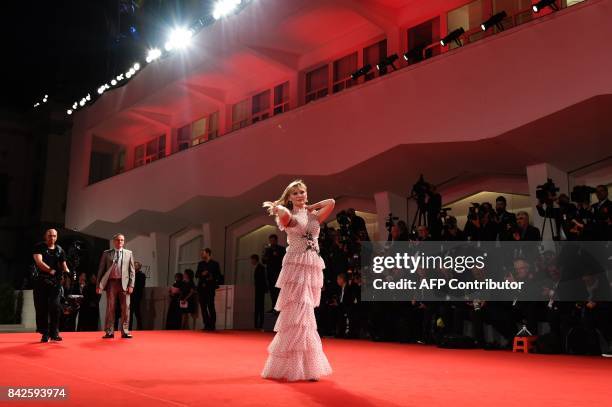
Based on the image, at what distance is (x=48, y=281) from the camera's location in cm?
827

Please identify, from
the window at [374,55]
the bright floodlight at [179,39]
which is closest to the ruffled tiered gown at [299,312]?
the window at [374,55]

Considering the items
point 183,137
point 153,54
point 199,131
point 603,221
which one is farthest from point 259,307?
point 183,137

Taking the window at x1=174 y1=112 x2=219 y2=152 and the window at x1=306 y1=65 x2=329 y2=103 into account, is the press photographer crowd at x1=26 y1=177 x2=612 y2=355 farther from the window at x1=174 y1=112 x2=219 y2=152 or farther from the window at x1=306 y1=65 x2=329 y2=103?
the window at x1=174 y1=112 x2=219 y2=152

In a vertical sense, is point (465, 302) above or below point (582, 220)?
below

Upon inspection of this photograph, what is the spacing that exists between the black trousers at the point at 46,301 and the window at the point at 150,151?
1360 centimetres

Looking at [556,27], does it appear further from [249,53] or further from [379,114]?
[249,53]

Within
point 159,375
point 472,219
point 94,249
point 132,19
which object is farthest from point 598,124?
point 94,249

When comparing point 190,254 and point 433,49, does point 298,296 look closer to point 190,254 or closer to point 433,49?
point 433,49

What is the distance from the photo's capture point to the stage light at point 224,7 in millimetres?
15297

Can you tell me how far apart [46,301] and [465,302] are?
5957mm

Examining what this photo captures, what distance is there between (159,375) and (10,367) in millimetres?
1468

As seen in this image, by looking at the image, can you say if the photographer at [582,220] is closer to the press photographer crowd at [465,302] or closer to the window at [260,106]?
the press photographer crowd at [465,302]

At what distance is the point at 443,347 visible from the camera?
8.52m

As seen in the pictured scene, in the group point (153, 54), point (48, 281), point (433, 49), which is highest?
point (153, 54)
